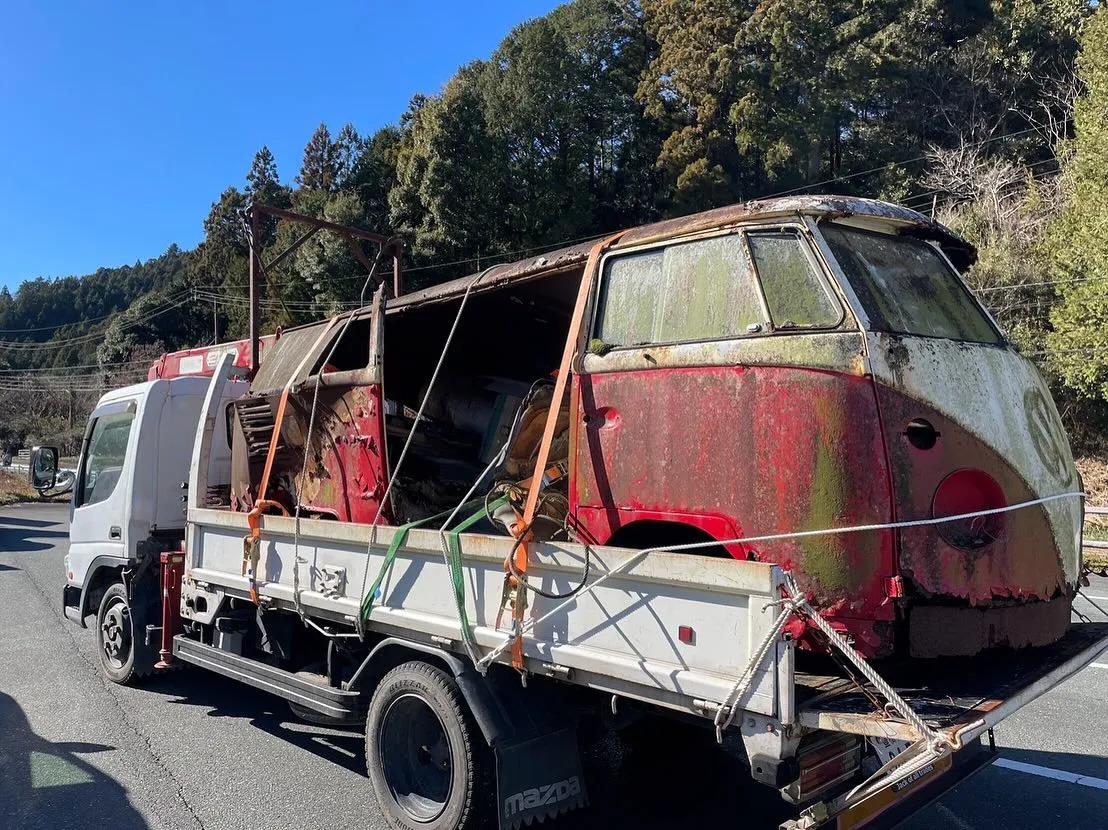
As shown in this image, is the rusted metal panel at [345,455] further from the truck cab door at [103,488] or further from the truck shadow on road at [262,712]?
the truck cab door at [103,488]

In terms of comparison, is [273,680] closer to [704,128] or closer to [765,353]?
[765,353]

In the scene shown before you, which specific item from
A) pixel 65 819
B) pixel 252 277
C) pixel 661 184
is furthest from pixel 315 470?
pixel 661 184

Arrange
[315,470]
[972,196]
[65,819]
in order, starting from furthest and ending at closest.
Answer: [972,196] < [315,470] < [65,819]

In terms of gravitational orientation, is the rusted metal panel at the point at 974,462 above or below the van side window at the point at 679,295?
below

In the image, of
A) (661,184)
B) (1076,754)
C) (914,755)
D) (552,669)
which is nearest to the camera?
(914,755)

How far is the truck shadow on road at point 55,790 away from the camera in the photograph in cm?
431

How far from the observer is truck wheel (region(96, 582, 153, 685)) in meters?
6.51

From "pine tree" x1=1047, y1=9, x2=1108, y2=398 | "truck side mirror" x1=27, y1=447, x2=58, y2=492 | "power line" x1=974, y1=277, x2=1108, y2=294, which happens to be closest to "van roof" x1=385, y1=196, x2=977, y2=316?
"truck side mirror" x1=27, y1=447, x2=58, y2=492

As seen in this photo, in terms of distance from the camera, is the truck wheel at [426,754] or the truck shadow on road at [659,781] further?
the truck shadow on road at [659,781]

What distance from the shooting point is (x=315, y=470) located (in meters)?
5.54

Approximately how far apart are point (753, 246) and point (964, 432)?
3.65 ft

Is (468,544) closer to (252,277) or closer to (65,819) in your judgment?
(65,819)

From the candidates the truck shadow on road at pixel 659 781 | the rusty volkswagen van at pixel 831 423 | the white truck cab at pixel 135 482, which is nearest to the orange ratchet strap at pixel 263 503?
the white truck cab at pixel 135 482

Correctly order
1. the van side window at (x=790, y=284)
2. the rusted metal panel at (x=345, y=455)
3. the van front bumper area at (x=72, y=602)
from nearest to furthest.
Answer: the van side window at (x=790, y=284), the rusted metal panel at (x=345, y=455), the van front bumper area at (x=72, y=602)
